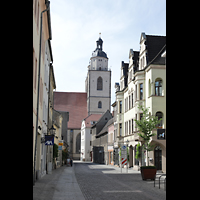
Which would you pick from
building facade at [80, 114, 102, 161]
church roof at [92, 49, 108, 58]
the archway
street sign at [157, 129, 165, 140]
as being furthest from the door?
the archway

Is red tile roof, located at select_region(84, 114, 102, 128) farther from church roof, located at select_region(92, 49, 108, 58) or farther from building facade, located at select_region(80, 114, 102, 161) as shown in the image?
church roof, located at select_region(92, 49, 108, 58)

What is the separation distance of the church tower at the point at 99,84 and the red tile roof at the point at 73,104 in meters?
7.15

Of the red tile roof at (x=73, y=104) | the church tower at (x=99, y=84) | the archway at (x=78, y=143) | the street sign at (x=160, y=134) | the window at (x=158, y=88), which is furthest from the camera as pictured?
the red tile roof at (x=73, y=104)

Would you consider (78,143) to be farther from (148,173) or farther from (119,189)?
(119,189)

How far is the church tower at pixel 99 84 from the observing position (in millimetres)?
92250

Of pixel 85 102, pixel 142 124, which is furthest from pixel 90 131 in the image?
pixel 142 124

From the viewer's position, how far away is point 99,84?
92812 millimetres

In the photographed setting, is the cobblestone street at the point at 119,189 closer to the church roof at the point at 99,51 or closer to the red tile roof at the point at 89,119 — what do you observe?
the red tile roof at the point at 89,119

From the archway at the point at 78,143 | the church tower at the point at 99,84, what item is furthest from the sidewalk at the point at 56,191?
the archway at the point at 78,143

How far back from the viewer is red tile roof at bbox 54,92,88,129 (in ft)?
325

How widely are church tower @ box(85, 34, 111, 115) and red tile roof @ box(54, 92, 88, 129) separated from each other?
7154mm
